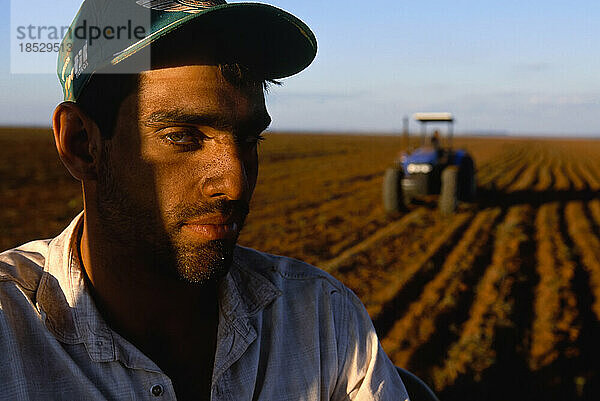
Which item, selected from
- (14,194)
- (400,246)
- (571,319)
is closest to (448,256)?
(400,246)

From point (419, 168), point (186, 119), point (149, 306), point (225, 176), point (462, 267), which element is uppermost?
point (186, 119)

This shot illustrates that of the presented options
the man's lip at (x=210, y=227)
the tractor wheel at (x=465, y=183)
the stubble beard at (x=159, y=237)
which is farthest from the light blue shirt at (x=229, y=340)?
the tractor wheel at (x=465, y=183)

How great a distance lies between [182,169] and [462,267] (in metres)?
5.49

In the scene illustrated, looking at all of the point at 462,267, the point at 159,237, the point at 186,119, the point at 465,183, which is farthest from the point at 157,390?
the point at 465,183

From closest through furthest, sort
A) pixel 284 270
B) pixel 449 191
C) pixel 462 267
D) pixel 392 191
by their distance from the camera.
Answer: pixel 284 270, pixel 462 267, pixel 449 191, pixel 392 191

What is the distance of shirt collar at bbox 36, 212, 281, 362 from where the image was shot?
3.57ft

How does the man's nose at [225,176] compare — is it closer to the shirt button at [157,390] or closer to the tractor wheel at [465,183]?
the shirt button at [157,390]

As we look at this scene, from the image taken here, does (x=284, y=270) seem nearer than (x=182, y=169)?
No

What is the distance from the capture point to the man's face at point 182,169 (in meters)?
1.13

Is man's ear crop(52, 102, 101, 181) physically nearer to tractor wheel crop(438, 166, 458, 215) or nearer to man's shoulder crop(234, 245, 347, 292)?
man's shoulder crop(234, 245, 347, 292)

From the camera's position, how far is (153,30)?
1085 millimetres

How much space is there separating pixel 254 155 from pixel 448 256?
5.83 m

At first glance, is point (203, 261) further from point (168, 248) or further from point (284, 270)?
point (284, 270)

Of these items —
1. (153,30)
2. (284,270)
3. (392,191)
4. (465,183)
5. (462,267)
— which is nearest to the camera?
(153,30)
